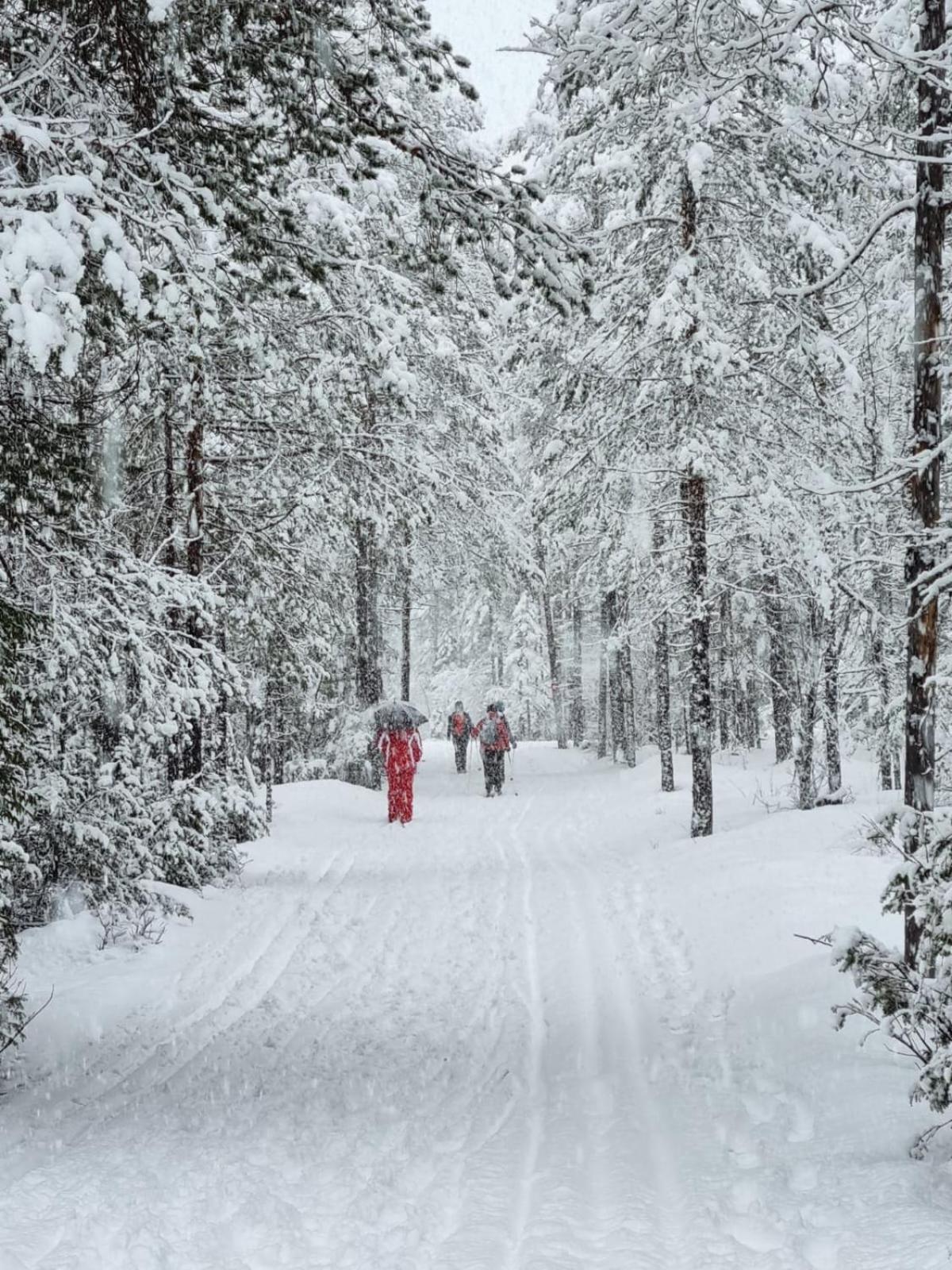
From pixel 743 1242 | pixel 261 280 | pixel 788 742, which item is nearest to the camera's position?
pixel 743 1242

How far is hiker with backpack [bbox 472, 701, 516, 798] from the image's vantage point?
21.4 meters

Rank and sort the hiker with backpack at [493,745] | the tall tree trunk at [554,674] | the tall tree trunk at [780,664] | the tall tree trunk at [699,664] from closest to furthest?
the tall tree trunk at [699,664] → the tall tree trunk at [780,664] → the hiker with backpack at [493,745] → the tall tree trunk at [554,674]

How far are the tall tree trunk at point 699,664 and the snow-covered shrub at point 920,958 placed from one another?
27.1 ft

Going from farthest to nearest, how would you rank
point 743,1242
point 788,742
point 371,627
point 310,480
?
point 788,742
point 371,627
point 310,480
point 743,1242

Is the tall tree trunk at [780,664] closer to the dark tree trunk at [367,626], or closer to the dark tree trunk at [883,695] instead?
the dark tree trunk at [883,695]

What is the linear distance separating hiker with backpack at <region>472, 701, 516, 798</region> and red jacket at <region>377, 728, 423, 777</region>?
15.8 feet

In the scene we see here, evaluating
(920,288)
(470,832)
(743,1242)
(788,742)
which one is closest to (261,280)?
(920,288)

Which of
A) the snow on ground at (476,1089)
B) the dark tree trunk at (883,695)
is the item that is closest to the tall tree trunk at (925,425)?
the snow on ground at (476,1089)

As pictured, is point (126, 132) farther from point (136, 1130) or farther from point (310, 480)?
point (310, 480)

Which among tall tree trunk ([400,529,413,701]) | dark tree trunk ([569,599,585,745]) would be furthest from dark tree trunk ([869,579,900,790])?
dark tree trunk ([569,599,585,745])

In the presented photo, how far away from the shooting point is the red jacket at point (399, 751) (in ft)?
53.1

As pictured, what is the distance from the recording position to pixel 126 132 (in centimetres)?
484

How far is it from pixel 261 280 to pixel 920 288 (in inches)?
168

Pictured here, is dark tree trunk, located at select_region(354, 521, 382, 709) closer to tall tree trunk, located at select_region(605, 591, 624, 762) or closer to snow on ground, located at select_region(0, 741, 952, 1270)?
tall tree trunk, located at select_region(605, 591, 624, 762)
